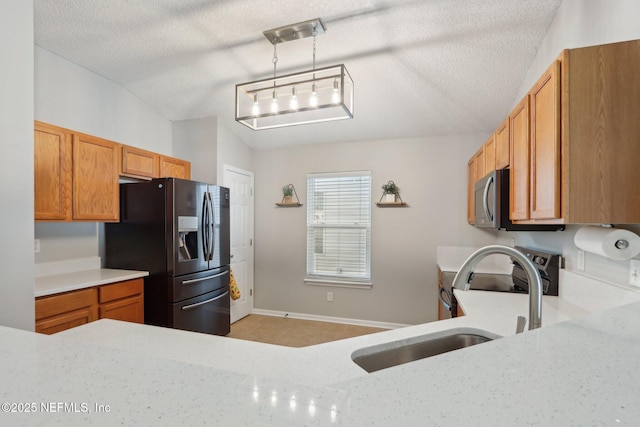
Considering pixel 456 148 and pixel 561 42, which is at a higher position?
pixel 561 42

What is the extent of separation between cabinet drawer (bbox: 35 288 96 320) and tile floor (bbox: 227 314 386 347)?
5.41 feet

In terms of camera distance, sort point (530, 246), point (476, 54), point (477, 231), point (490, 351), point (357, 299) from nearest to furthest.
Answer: point (490, 351)
point (476, 54)
point (530, 246)
point (477, 231)
point (357, 299)

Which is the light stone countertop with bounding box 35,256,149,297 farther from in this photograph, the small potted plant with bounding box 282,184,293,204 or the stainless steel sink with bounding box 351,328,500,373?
the stainless steel sink with bounding box 351,328,500,373

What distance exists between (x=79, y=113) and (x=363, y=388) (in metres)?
3.43

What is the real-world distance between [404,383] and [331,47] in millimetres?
2639

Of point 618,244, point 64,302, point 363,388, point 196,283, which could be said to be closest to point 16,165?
point 64,302

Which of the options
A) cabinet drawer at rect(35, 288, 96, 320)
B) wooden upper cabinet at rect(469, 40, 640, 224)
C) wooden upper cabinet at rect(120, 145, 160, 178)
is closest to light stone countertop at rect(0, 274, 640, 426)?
wooden upper cabinet at rect(469, 40, 640, 224)

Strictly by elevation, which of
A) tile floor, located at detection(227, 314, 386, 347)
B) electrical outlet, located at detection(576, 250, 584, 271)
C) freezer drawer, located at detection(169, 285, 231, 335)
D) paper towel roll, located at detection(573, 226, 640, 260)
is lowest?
tile floor, located at detection(227, 314, 386, 347)

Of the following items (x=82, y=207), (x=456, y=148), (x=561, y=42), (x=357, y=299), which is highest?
(x=561, y=42)

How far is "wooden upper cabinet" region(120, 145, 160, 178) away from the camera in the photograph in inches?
115

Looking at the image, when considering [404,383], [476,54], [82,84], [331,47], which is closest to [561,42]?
[476,54]

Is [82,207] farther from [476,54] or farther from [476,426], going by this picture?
[476,54]

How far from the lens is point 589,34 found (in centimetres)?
162

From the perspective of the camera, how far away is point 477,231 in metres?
3.62
